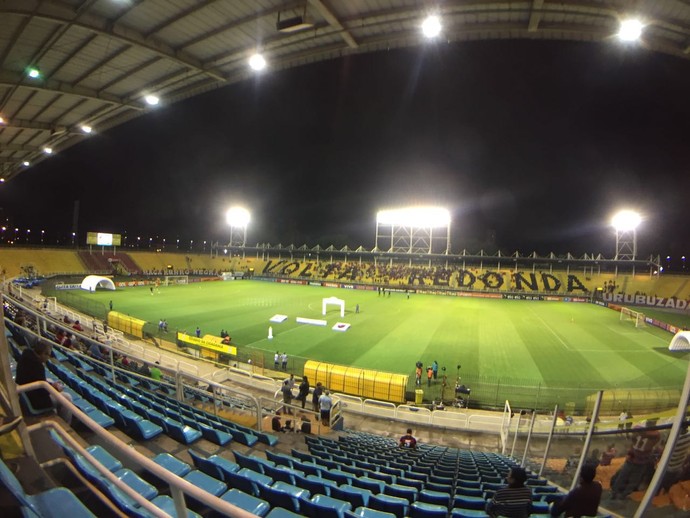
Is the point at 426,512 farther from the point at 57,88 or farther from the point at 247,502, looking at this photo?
the point at 57,88

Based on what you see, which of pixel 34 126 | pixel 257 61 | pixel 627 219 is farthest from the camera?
pixel 627 219

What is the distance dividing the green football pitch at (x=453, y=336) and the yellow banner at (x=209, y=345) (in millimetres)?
3541

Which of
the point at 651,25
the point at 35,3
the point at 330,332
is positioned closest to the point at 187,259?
the point at 330,332

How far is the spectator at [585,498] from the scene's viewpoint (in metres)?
3.66

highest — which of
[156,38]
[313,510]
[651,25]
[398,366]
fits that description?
[156,38]

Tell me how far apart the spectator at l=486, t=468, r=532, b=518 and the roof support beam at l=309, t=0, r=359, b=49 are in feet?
34.9

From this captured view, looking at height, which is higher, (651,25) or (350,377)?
(651,25)

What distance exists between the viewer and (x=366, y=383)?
1680 centimetres

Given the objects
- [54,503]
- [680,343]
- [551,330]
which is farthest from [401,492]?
[551,330]

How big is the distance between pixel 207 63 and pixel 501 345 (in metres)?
24.9

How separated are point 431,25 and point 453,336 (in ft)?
77.0

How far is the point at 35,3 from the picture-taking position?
32.2ft

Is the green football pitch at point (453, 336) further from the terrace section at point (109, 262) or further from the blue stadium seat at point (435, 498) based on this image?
the terrace section at point (109, 262)

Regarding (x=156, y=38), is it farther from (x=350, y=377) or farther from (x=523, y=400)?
(x=523, y=400)
